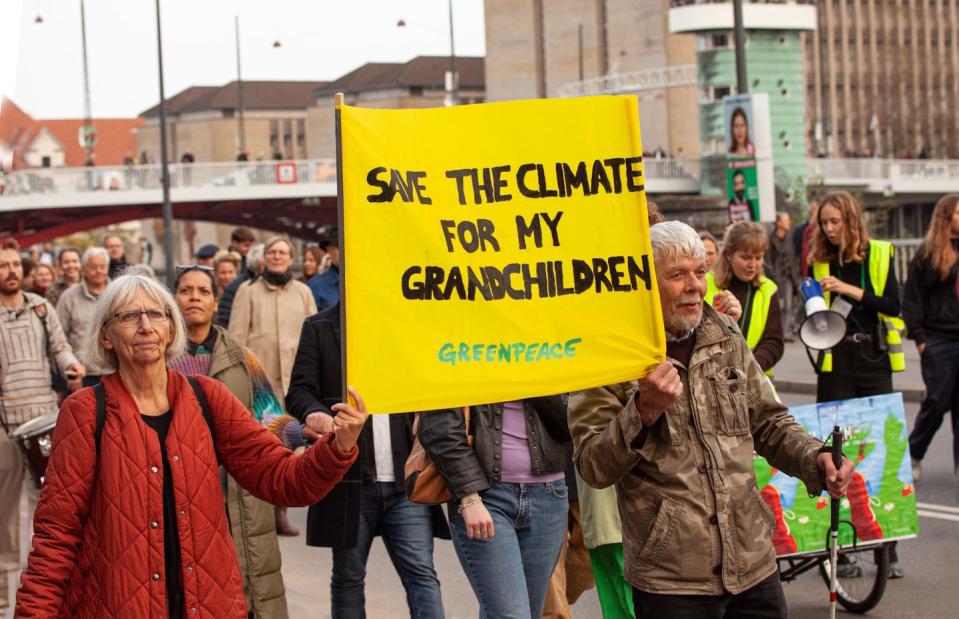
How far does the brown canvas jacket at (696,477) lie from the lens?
4168 mm

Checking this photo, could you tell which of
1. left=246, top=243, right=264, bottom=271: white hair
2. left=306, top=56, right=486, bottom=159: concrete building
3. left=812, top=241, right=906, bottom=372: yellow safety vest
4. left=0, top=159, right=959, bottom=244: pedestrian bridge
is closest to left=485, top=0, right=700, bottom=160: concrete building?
left=0, top=159, right=959, bottom=244: pedestrian bridge

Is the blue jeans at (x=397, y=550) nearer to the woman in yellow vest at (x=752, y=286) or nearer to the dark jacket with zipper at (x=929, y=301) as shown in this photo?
the woman in yellow vest at (x=752, y=286)

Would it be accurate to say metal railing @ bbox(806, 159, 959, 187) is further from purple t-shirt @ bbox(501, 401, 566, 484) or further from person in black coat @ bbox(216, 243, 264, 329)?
purple t-shirt @ bbox(501, 401, 566, 484)

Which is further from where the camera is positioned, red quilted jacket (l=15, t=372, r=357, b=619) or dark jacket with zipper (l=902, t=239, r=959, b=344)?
dark jacket with zipper (l=902, t=239, r=959, b=344)

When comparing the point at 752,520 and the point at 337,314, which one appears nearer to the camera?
the point at 752,520

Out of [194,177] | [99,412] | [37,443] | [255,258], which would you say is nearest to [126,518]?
[99,412]

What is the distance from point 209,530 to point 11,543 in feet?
14.2

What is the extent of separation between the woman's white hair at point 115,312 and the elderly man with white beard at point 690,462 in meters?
1.10

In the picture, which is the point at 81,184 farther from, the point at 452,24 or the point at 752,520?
the point at 752,520

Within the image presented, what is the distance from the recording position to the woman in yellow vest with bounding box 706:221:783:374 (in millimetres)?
7496

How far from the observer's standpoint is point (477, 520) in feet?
16.3

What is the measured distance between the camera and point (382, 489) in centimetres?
602

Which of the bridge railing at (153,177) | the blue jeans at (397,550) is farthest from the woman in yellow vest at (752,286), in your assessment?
the bridge railing at (153,177)

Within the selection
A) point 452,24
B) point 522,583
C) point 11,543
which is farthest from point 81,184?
point 522,583
